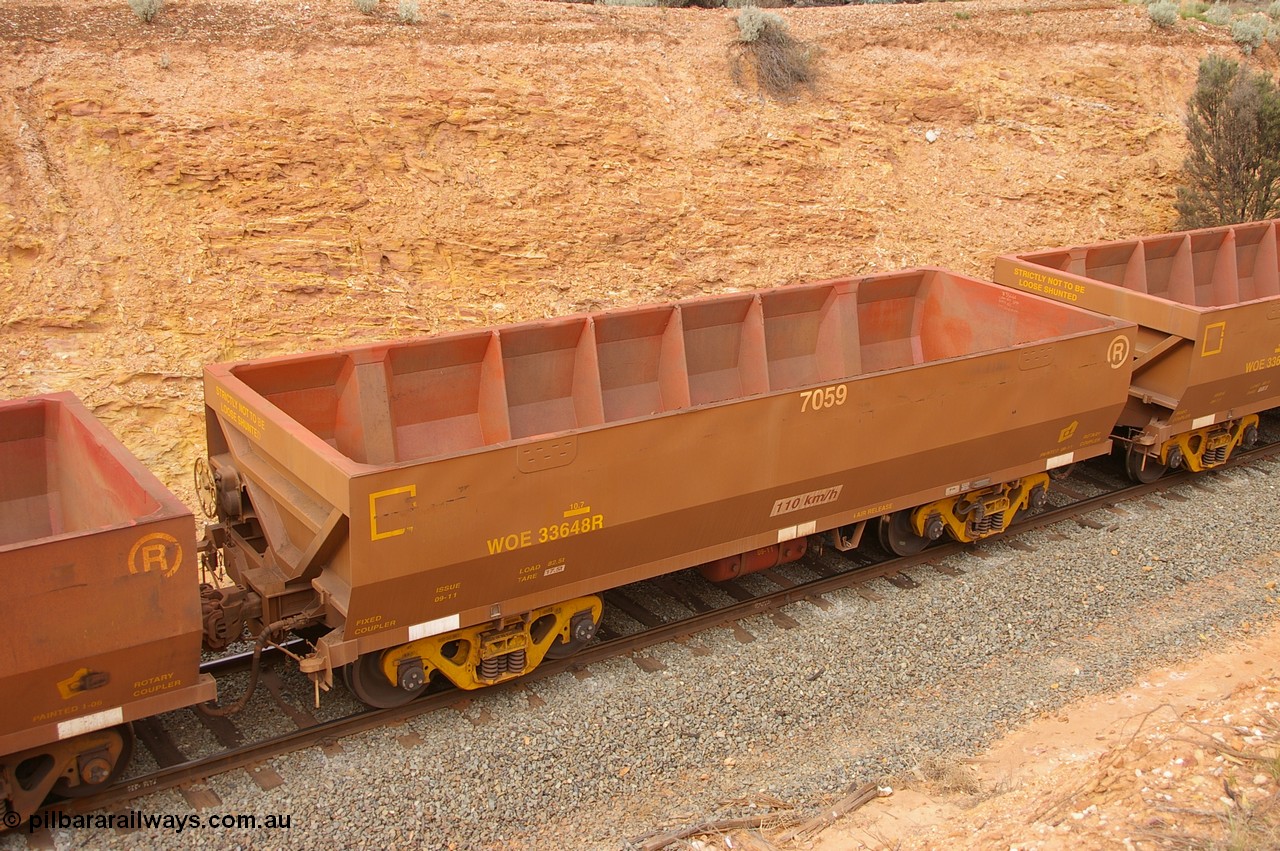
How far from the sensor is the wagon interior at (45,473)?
7.96 meters

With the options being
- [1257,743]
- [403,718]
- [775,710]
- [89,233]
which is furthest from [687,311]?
[89,233]

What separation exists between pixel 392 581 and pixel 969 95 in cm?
1747

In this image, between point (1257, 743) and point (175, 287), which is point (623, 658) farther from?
point (175, 287)

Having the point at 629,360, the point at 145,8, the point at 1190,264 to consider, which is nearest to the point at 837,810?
the point at 629,360

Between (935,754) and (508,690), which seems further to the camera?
(508,690)

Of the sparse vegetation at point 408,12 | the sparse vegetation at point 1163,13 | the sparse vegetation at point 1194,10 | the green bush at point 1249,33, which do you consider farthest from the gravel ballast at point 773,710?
the sparse vegetation at point 1194,10

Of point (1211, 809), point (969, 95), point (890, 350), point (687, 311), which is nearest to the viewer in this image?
point (1211, 809)

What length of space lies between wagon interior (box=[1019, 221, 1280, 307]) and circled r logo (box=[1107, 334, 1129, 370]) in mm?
2543

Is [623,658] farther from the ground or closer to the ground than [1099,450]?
closer to the ground

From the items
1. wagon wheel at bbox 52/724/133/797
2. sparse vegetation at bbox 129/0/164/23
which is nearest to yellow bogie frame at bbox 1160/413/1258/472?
wagon wheel at bbox 52/724/133/797

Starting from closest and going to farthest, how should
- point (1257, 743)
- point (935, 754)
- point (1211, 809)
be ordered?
point (1211, 809) < point (1257, 743) < point (935, 754)

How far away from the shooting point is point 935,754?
26.2 feet

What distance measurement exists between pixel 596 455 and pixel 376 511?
5.55 ft

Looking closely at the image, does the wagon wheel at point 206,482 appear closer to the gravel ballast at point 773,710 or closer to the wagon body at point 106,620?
the wagon body at point 106,620
